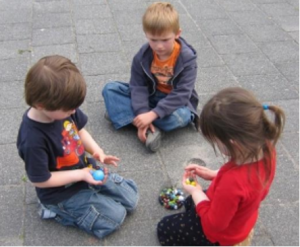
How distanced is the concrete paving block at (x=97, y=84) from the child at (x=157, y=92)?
373mm

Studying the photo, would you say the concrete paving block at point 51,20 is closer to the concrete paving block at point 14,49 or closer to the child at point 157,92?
the concrete paving block at point 14,49

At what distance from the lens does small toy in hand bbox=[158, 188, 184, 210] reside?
A: 8.55ft

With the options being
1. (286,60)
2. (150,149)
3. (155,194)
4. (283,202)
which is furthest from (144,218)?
(286,60)

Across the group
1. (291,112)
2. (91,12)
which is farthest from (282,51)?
(91,12)

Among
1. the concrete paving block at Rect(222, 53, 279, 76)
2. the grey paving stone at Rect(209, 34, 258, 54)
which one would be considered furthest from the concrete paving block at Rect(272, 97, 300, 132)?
the grey paving stone at Rect(209, 34, 258, 54)

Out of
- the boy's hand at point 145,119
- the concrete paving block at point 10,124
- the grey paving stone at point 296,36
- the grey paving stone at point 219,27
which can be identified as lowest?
the grey paving stone at point 219,27

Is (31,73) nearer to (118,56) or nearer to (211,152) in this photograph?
(211,152)

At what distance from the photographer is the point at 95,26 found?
16.1 feet

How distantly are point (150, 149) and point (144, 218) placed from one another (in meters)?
0.64

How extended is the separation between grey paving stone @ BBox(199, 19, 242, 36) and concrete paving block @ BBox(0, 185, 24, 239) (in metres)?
3.03

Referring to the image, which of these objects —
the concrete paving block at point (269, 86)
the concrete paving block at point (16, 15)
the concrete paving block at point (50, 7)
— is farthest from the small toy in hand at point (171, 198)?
the concrete paving block at point (50, 7)

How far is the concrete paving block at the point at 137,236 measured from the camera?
2.40m

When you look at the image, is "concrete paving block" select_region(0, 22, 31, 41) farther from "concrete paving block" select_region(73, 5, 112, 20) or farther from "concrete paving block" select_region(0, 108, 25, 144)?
"concrete paving block" select_region(0, 108, 25, 144)

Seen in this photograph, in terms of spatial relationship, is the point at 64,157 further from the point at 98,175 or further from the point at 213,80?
the point at 213,80
